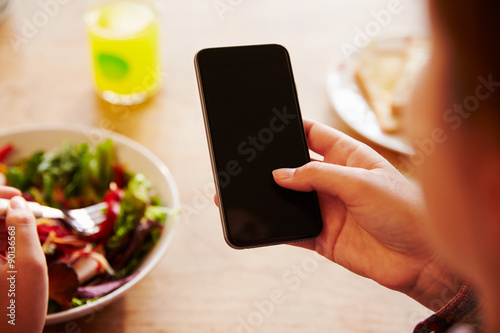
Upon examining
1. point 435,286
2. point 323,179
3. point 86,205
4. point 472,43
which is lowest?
point 86,205

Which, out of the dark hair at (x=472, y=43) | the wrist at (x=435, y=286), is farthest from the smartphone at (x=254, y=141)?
the dark hair at (x=472, y=43)

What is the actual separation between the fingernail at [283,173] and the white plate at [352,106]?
15.4 inches

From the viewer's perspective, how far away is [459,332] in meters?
0.64

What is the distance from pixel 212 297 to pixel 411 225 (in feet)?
1.14

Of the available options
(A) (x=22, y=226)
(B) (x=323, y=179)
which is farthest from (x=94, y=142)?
(B) (x=323, y=179)

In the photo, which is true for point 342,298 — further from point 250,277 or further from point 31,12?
point 31,12

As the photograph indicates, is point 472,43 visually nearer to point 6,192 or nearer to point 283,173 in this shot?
point 283,173

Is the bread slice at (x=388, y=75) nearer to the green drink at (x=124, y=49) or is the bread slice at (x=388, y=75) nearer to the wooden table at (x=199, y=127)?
the wooden table at (x=199, y=127)

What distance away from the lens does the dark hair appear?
0.32 metres

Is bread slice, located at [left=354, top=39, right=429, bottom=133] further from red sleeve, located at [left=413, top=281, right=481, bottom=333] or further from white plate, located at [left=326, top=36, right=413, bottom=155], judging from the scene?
red sleeve, located at [left=413, top=281, right=481, bottom=333]

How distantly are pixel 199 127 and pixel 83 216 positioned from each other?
374mm

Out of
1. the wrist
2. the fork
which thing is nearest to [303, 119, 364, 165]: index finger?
the wrist

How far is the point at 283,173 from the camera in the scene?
0.74 metres

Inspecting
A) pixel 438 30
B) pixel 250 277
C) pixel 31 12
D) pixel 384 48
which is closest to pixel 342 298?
pixel 250 277
